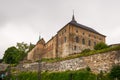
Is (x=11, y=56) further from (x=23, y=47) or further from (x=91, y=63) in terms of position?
(x=91, y=63)

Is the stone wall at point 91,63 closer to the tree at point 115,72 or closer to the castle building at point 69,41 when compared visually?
the tree at point 115,72

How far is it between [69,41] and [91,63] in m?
31.7

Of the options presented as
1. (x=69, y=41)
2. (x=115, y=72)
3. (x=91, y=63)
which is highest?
(x=69, y=41)

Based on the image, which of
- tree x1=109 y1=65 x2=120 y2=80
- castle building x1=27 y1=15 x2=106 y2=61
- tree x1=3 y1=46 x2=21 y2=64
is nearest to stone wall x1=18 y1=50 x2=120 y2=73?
tree x1=109 y1=65 x2=120 y2=80

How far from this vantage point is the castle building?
199ft

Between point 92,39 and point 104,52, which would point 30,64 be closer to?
point 104,52

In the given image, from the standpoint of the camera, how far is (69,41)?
198 feet

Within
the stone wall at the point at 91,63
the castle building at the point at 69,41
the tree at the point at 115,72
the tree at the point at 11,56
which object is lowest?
the tree at the point at 115,72

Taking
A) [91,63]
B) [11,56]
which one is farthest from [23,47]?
[91,63]

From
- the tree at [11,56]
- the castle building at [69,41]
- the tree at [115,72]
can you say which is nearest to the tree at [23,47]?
the castle building at [69,41]

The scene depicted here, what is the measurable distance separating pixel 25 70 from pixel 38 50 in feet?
100

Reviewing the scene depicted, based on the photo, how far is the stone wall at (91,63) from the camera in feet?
87.1

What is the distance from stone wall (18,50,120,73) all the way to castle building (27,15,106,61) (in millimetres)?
22963

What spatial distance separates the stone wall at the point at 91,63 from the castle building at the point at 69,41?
22963 mm
